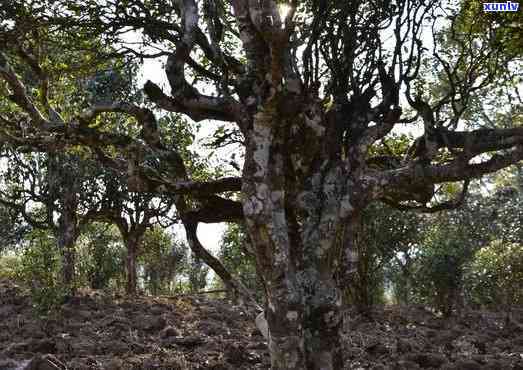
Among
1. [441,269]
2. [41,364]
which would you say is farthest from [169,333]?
[441,269]

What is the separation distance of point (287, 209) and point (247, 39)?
191 centimetres

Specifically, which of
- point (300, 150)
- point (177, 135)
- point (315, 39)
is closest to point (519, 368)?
point (300, 150)

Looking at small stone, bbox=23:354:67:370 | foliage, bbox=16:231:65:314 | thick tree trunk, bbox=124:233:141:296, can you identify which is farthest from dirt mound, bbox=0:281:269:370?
thick tree trunk, bbox=124:233:141:296

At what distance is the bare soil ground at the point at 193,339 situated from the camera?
8.34 meters

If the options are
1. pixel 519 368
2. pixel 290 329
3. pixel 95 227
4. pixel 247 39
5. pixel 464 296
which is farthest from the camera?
pixel 95 227

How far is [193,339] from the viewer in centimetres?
970

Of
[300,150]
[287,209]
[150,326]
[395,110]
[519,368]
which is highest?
[395,110]

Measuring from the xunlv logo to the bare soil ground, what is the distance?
494cm

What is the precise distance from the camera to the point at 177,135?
1269cm

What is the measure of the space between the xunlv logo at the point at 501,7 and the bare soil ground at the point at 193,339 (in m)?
4.94

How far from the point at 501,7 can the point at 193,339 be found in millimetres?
6947

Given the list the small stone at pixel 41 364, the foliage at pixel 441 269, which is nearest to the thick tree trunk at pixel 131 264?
the foliage at pixel 441 269

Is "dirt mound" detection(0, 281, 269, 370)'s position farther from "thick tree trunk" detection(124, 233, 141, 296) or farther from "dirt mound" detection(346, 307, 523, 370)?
"thick tree trunk" detection(124, 233, 141, 296)

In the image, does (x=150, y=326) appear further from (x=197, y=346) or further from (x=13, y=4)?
(x=13, y=4)
